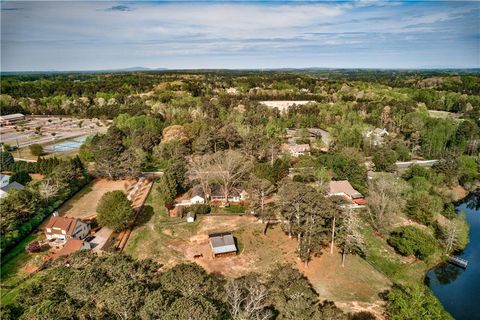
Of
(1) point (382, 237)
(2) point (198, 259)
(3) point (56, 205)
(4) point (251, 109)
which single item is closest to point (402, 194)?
(1) point (382, 237)

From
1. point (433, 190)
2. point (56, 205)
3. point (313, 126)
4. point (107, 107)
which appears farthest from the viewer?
point (107, 107)

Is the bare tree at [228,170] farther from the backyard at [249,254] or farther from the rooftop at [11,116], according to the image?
the rooftop at [11,116]

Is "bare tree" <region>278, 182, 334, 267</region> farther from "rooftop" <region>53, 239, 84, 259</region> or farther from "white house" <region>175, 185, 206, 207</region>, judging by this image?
"rooftop" <region>53, 239, 84, 259</region>

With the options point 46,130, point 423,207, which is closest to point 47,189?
point 423,207

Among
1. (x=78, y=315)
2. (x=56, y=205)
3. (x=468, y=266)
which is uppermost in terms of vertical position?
(x=78, y=315)

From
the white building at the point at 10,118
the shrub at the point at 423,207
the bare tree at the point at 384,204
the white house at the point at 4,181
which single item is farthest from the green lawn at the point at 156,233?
the white building at the point at 10,118

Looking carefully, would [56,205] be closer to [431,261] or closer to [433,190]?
[431,261]

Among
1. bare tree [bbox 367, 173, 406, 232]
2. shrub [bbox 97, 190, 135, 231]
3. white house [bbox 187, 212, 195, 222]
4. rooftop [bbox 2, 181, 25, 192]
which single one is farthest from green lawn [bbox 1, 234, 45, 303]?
bare tree [bbox 367, 173, 406, 232]
